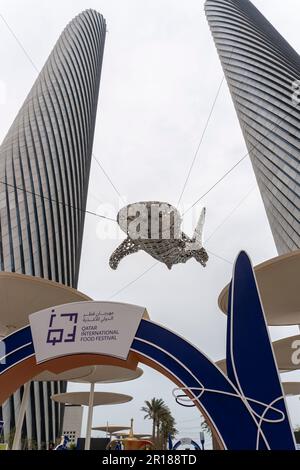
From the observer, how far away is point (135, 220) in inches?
747

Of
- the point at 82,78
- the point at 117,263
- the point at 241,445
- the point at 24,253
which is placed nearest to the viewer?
the point at 241,445

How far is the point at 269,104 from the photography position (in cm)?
6544

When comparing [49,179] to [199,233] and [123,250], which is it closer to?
[123,250]

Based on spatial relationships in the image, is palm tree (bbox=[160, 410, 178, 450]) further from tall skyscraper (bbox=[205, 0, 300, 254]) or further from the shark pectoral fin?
the shark pectoral fin

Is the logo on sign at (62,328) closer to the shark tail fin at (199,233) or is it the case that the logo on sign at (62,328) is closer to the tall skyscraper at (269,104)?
the shark tail fin at (199,233)

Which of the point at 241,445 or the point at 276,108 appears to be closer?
the point at 241,445

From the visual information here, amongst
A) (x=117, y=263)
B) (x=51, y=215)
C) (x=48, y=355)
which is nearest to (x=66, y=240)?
(x=51, y=215)

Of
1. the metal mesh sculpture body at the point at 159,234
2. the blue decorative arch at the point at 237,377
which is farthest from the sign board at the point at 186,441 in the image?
the blue decorative arch at the point at 237,377

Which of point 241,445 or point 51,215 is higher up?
point 51,215

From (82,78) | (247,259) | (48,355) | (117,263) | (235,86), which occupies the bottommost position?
(48,355)

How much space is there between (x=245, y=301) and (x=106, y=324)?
3.58 m

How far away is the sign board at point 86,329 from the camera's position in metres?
10.3

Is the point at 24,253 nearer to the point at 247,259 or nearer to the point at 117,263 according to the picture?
the point at 117,263

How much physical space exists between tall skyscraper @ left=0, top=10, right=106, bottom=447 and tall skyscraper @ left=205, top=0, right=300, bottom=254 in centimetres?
3040
